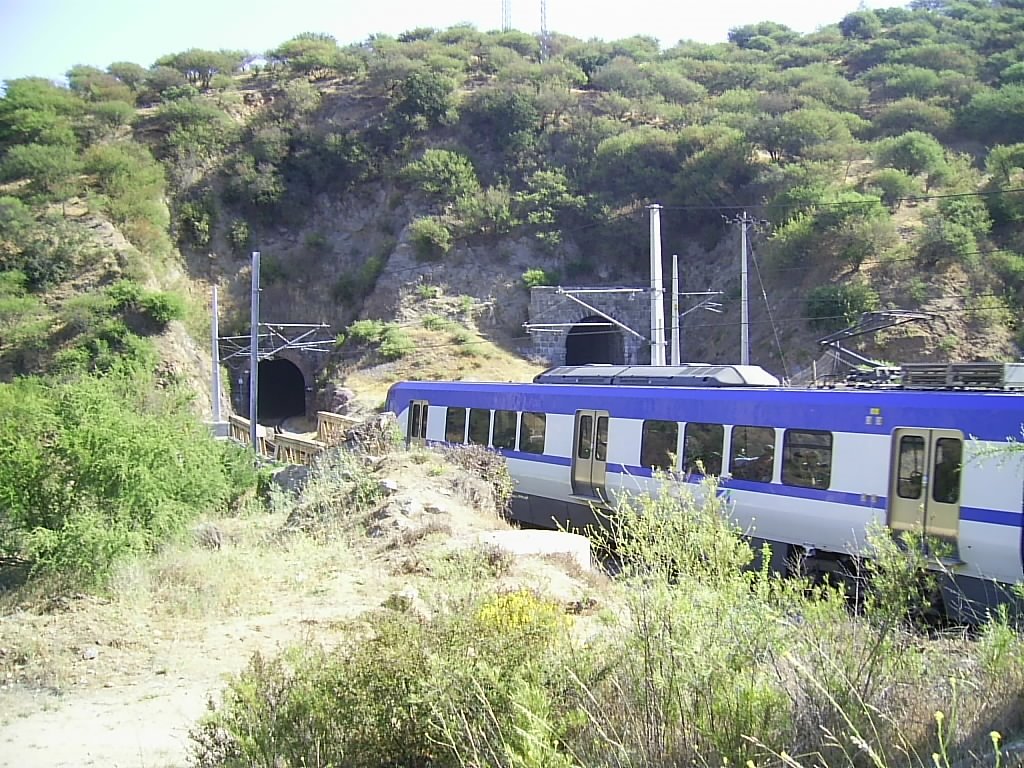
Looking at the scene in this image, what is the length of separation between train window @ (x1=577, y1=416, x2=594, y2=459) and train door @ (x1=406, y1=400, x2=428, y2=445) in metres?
5.28

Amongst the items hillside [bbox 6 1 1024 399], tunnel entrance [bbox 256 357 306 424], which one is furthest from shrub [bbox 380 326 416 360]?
tunnel entrance [bbox 256 357 306 424]

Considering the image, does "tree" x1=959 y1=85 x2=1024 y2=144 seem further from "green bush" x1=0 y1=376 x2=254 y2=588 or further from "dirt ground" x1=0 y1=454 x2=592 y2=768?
"green bush" x1=0 y1=376 x2=254 y2=588

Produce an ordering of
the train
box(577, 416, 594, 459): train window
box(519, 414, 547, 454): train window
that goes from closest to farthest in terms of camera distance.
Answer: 1. the train
2. box(577, 416, 594, 459): train window
3. box(519, 414, 547, 454): train window

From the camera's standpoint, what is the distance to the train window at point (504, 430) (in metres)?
16.7

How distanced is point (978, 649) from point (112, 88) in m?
67.7

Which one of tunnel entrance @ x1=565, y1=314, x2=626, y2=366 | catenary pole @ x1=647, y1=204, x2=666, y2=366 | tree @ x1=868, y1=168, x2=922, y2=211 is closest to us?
catenary pole @ x1=647, y1=204, x2=666, y2=366

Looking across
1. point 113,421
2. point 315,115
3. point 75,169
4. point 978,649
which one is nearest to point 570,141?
point 315,115

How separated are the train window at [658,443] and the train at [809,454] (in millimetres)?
25

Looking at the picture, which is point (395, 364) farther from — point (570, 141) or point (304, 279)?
point (570, 141)

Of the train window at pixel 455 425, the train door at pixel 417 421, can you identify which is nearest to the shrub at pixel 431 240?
the train door at pixel 417 421

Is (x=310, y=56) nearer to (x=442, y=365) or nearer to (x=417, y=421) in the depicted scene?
(x=442, y=365)

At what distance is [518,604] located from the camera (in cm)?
530

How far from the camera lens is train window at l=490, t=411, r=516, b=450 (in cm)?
1669

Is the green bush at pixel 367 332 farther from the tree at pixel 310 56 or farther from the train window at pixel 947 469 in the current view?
the train window at pixel 947 469
